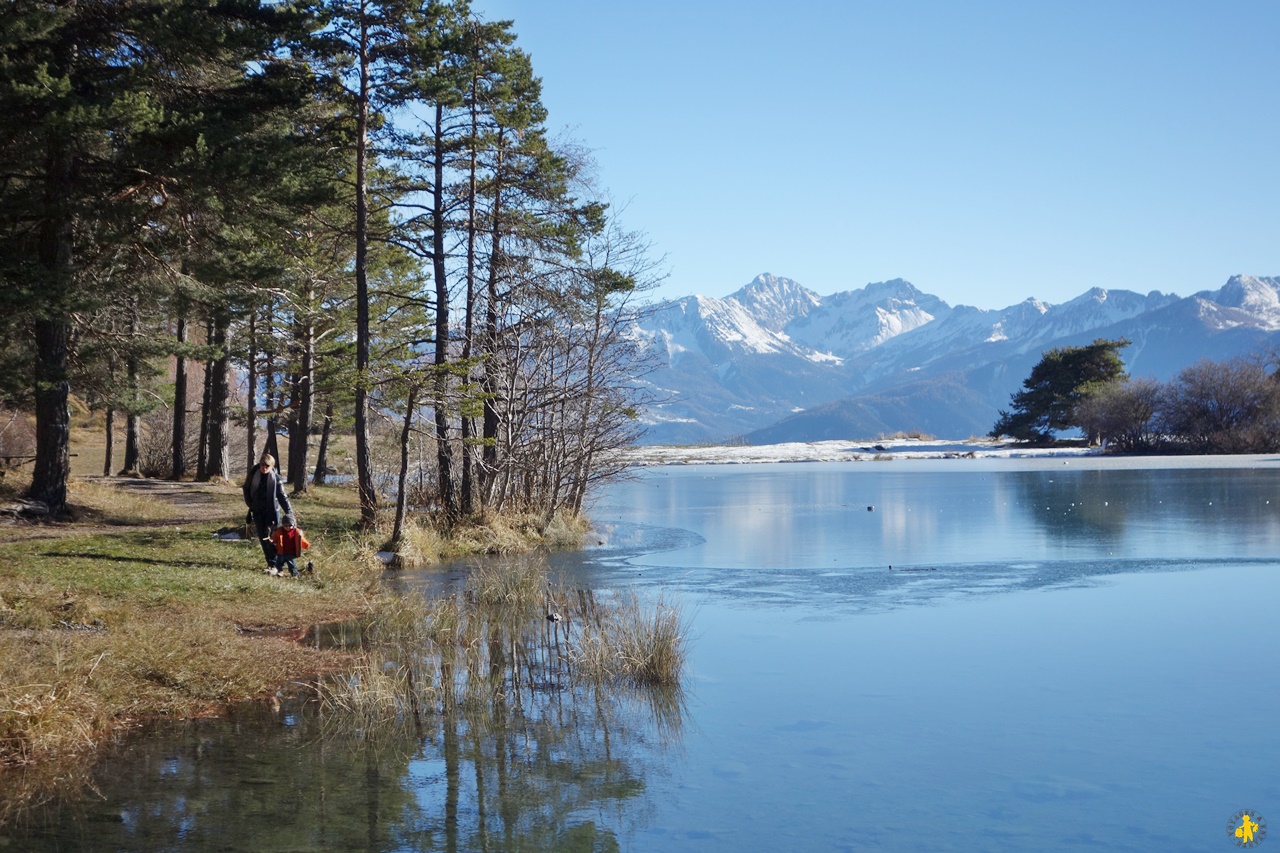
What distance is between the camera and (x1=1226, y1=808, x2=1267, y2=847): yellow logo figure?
6.82 metres

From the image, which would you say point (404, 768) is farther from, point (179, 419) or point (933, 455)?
point (933, 455)

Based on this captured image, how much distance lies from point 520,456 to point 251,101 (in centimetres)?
991

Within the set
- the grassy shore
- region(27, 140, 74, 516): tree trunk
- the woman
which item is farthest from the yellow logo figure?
region(27, 140, 74, 516): tree trunk

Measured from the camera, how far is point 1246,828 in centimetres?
698

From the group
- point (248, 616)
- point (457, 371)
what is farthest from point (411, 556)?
point (248, 616)

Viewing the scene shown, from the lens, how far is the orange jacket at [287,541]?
53.6 ft

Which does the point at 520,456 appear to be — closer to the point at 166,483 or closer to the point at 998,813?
the point at 166,483

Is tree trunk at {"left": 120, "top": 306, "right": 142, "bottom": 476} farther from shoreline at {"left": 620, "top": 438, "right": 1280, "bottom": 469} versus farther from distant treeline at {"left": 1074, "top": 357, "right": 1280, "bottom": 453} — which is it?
distant treeline at {"left": 1074, "top": 357, "right": 1280, "bottom": 453}

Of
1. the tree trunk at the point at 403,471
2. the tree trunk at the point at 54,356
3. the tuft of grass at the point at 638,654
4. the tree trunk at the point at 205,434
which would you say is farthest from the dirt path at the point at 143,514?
the tuft of grass at the point at 638,654

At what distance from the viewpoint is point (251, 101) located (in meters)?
19.1

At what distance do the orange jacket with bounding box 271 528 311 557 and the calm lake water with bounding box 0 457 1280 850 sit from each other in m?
2.31

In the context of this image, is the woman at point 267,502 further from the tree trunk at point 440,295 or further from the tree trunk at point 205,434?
the tree trunk at point 205,434

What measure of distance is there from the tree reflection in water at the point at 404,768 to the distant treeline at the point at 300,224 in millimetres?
9861

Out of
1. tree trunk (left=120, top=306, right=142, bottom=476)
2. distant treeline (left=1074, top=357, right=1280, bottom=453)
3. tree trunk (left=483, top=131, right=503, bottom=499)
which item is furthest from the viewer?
distant treeline (left=1074, top=357, right=1280, bottom=453)
